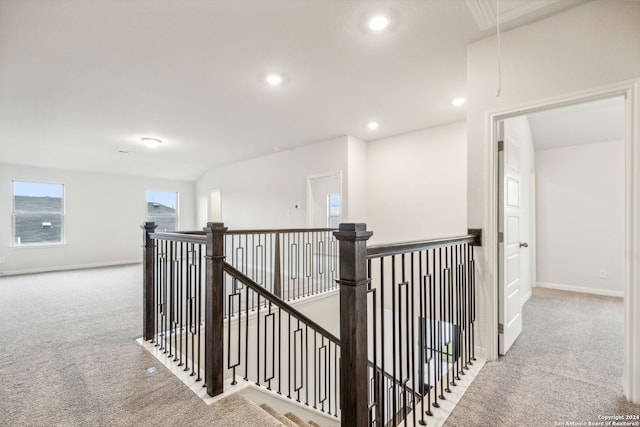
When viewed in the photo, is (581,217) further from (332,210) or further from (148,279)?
(148,279)

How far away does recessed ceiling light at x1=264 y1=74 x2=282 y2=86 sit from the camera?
311 cm

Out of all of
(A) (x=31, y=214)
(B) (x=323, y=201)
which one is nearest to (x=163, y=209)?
(A) (x=31, y=214)

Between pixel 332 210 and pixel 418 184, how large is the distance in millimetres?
1731

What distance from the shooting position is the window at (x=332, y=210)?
18.6ft

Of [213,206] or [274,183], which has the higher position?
[274,183]

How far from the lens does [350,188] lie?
508 cm

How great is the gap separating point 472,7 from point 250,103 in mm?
2638

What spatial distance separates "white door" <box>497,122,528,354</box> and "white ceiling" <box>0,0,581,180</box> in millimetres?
996

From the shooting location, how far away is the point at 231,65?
2885 millimetres

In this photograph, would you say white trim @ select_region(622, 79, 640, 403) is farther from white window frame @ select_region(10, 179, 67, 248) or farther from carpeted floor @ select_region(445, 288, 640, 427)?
white window frame @ select_region(10, 179, 67, 248)

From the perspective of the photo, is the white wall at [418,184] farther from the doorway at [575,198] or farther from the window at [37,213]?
the window at [37,213]

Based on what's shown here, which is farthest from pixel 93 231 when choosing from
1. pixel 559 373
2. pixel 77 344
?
pixel 559 373

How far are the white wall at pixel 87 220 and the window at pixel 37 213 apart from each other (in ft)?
0.36

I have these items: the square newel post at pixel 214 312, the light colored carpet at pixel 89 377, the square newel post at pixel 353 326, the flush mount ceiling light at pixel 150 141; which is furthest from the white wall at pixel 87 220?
the square newel post at pixel 353 326
